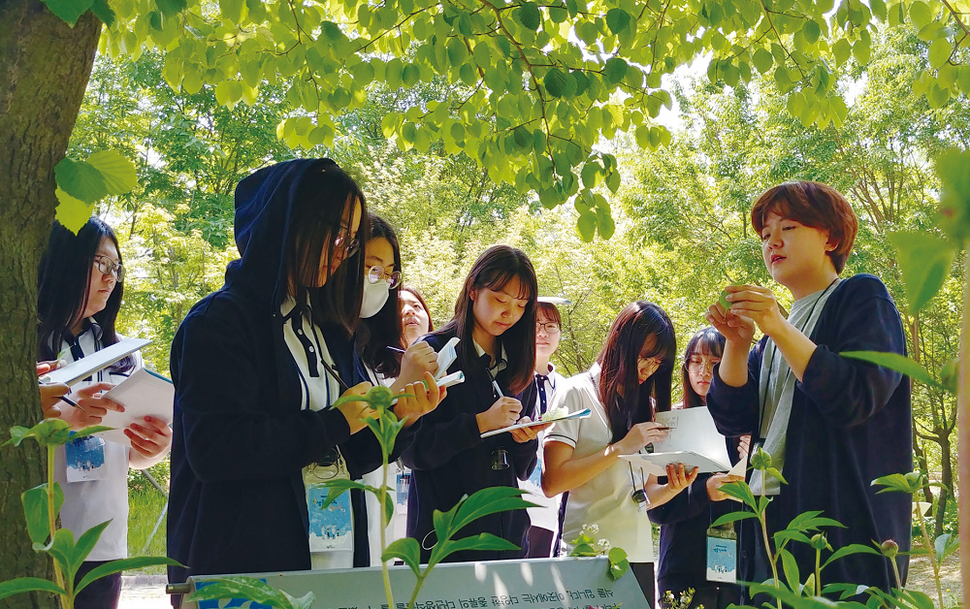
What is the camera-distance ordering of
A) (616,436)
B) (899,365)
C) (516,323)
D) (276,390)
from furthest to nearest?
(616,436)
(516,323)
(276,390)
(899,365)

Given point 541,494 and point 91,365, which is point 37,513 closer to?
point 91,365

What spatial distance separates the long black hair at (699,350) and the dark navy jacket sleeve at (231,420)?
7.36 feet

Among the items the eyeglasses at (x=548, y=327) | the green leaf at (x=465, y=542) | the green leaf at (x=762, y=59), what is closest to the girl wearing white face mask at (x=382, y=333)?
the green leaf at (x=762, y=59)

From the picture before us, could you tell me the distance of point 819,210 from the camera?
7.65 feet

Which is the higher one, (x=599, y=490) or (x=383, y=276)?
(x=383, y=276)

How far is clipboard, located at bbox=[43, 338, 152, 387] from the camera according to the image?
1.98 metres

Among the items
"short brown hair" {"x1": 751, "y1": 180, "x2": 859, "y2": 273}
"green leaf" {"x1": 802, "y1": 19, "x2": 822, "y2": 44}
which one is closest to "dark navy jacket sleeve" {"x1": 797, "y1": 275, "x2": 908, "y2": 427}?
"short brown hair" {"x1": 751, "y1": 180, "x2": 859, "y2": 273}

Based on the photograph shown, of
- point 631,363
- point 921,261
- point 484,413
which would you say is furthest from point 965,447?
point 631,363

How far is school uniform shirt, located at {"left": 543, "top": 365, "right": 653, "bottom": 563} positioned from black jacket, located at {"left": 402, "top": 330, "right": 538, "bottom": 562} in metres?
0.28

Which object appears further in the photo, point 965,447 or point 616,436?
point 616,436

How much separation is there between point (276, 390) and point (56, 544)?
138 cm

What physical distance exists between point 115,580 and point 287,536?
3.32ft

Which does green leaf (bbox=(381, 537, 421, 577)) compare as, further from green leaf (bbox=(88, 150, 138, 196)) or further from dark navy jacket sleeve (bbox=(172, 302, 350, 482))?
dark navy jacket sleeve (bbox=(172, 302, 350, 482))

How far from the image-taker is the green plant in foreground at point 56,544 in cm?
57
